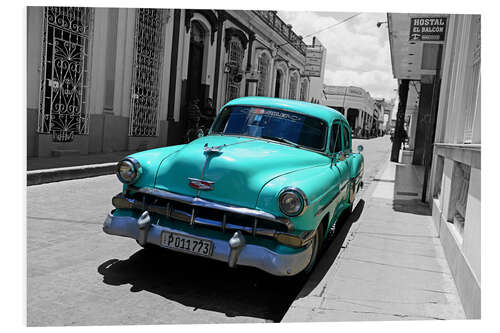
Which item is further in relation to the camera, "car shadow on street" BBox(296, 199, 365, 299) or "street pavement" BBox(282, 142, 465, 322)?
"car shadow on street" BBox(296, 199, 365, 299)

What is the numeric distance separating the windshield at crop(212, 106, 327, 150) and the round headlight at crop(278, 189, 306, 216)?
1265 mm

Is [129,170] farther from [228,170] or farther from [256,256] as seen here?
[256,256]

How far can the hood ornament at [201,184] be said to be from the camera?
3541mm

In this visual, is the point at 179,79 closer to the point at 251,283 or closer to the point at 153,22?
the point at 153,22

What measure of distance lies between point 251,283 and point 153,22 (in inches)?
456

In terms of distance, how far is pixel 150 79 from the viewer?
13.8 meters

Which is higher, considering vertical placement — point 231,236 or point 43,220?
point 231,236

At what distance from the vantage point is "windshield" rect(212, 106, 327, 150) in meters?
4.59

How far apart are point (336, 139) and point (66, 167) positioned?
5462 mm

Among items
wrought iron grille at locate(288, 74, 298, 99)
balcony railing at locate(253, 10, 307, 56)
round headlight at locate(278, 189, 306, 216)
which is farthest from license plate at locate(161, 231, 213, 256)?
wrought iron grille at locate(288, 74, 298, 99)

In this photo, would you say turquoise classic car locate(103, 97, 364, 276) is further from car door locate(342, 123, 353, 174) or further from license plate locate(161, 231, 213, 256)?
car door locate(342, 123, 353, 174)

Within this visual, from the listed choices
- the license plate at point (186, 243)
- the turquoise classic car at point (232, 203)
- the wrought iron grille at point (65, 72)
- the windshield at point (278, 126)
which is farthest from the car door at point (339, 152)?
the wrought iron grille at point (65, 72)

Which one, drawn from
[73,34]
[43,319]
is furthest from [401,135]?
[43,319]

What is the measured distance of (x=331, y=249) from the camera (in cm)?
468
